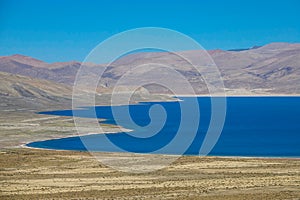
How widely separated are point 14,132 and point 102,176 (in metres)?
62.7

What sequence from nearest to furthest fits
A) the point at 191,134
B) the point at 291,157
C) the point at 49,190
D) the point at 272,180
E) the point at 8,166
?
the point at 49,190 < the point at 272,180 < the point at 8,166 < the point at 291,157 < the point at 191,134

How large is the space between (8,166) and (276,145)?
48.2 metres

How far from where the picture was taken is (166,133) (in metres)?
123

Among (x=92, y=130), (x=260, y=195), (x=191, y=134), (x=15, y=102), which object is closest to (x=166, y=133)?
(x=191, y=134)

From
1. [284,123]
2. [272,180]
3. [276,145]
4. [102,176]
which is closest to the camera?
[272,180]

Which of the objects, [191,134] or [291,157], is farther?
[191,134]

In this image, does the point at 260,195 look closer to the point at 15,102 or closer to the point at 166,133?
the point at 166,133

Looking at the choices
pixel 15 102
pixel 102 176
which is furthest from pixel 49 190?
pixel 15 102

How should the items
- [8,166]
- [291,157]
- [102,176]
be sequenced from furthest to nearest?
[291,157] → [8,166] → [102,176]

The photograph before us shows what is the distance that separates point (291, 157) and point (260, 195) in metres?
34.7

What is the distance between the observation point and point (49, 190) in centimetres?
5028

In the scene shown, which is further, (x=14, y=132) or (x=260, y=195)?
(x=14, y=132)

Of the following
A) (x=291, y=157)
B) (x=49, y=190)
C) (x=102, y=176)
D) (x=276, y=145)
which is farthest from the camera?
(x=276, y=145)

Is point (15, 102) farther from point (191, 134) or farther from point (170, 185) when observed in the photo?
point (170, 185)
